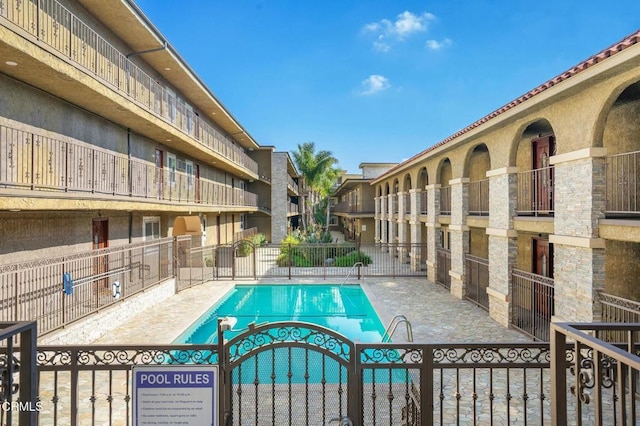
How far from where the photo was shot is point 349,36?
97.9ft

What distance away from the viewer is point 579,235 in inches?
315

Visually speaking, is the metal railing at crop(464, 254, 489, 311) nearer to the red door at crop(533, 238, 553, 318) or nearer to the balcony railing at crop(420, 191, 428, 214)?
the red door at crop(533, 238, 553, 318)

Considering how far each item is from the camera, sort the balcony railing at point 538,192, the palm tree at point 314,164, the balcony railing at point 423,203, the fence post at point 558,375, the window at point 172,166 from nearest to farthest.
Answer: the fence post at point 558,375, the balcony railing at point 538,192, the window at point 172,166, the balcony railing at point 423,203, the palm tree at point 314,164

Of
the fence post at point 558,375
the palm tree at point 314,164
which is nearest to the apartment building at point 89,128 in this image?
the fence post at point 558,375

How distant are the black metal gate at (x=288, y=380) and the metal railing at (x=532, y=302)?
5.53m

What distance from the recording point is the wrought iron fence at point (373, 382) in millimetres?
3125

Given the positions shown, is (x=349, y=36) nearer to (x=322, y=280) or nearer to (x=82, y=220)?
(x=322, y=280)

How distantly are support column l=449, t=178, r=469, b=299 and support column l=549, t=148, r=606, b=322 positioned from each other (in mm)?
5272

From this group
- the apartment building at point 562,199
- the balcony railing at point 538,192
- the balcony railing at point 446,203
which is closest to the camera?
the apartment building at point 562,199

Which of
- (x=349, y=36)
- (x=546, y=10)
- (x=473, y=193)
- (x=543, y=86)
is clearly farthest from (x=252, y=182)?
(x=543, y=86)

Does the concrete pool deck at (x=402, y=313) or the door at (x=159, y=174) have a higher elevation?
the door at (x=159, y=174)

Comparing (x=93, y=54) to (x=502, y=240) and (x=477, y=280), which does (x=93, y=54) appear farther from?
(x=477, y=280)

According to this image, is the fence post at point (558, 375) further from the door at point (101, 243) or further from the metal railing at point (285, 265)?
the metal railing at point (285, 265)

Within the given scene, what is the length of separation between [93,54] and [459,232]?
14.1m
